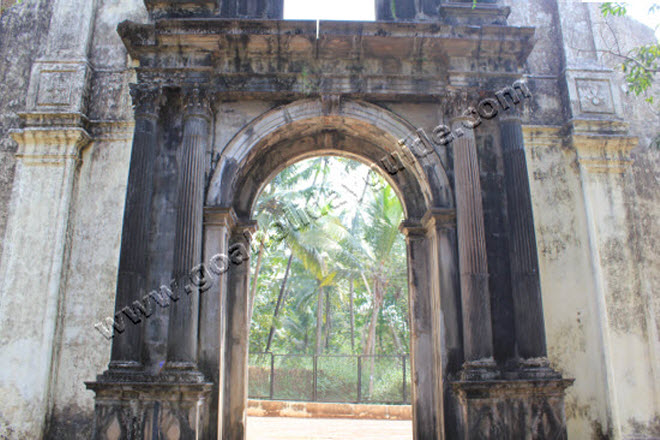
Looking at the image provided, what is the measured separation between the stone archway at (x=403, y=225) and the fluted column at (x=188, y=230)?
268 mm

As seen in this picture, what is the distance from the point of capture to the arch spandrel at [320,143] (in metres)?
7.48

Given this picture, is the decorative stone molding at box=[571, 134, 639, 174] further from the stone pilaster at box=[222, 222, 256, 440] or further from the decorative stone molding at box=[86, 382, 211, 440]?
the decorative stone molding at box=[86, 382, 211, 440]

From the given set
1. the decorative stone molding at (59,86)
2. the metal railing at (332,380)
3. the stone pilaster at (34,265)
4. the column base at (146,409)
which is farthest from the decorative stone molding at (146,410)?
the metal railing at (332,380)

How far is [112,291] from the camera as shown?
7.83m

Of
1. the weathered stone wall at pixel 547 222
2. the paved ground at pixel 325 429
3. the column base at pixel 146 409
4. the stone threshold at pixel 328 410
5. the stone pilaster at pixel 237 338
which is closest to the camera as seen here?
the column base at pixel 146 409

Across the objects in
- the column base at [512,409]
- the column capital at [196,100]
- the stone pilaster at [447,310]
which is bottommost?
the column base at [512,409]

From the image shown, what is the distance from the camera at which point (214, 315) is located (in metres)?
6.94

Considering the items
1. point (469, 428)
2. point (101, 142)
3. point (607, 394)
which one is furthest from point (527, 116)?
point (101, 142)

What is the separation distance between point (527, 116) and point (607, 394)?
13.8 ft

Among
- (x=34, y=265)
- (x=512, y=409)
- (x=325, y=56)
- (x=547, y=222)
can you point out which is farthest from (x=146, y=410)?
(x=547, y=222)

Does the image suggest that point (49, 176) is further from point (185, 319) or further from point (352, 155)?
point (352, 155)

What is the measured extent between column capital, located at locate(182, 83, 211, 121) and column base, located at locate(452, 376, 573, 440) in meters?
4.75

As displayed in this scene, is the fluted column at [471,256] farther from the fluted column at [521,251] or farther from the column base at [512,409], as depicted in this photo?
the fluted column at [521,251]

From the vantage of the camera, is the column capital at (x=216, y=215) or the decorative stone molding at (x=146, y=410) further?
the column capital at (x=216, y=215)
